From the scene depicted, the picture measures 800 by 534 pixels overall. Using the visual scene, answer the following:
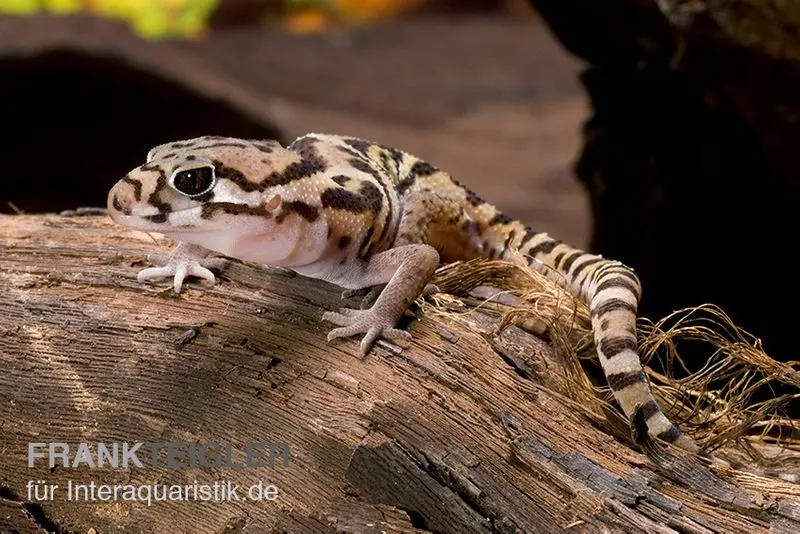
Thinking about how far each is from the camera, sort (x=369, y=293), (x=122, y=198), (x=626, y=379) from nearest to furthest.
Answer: (x=122, y=198), (x=626, y=379), (x=369, y=293)

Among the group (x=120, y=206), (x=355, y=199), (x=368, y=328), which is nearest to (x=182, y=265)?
(x=120, y=206)

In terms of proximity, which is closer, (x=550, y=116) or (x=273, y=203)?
(x=273, y=203)

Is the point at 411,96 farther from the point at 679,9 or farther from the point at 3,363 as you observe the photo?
the point at 3,363

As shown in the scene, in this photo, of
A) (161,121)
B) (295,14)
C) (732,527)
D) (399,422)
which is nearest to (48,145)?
(161,121)

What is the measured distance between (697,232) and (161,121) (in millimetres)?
4693

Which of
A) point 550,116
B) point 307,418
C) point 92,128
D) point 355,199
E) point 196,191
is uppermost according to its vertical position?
point 550,116

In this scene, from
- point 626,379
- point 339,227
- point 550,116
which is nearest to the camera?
point 626,379

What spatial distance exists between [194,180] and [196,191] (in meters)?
0.04

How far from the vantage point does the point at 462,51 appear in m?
14.6

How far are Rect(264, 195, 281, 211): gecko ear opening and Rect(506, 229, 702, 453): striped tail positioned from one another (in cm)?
124

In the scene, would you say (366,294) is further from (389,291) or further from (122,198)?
(122,198)

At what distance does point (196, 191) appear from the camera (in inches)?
104

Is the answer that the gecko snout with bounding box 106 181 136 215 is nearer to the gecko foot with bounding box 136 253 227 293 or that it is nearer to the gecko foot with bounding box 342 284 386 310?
the gecko foot with bounding box 136 253 227 293

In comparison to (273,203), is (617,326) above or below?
above
